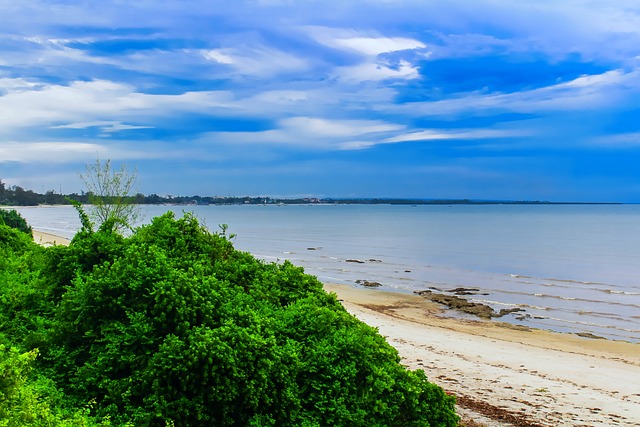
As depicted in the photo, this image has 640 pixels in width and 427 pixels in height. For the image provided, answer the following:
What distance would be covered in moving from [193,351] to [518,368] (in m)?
13.0

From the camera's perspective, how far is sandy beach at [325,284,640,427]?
10711 mm

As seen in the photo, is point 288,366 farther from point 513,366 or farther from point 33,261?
point 513,366

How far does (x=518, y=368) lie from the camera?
15570 millimetres

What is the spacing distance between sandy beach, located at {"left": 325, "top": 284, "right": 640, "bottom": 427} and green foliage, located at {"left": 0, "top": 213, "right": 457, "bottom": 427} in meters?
4.45

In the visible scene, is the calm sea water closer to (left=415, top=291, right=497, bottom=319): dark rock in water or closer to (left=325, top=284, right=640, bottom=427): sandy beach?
(left=415, top=291, right=497, bottom=319): dark rock in water

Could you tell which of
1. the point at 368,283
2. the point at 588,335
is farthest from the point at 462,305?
the point at 368,283

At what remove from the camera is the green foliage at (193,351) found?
5086 mm

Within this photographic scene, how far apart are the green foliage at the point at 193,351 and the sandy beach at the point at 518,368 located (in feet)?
14.6

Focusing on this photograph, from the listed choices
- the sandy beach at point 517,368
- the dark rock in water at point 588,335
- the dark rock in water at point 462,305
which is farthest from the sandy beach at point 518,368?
the dark rock in water at point 462,305

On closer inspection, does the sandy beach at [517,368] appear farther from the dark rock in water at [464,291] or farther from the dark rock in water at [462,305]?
the dark rock in water at [464,291]

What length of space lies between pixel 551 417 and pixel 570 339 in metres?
13.8

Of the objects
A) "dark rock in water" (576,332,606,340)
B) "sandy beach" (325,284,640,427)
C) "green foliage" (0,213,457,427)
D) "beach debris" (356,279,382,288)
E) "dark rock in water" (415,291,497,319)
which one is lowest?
"beach debris" (356,279,382,288)

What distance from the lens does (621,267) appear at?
1881 inches

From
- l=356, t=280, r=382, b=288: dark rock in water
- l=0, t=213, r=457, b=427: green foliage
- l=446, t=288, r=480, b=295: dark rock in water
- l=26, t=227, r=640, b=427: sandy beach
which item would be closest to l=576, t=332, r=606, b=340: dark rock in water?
l=26, t=227, r=640, b=427: sandy beach
